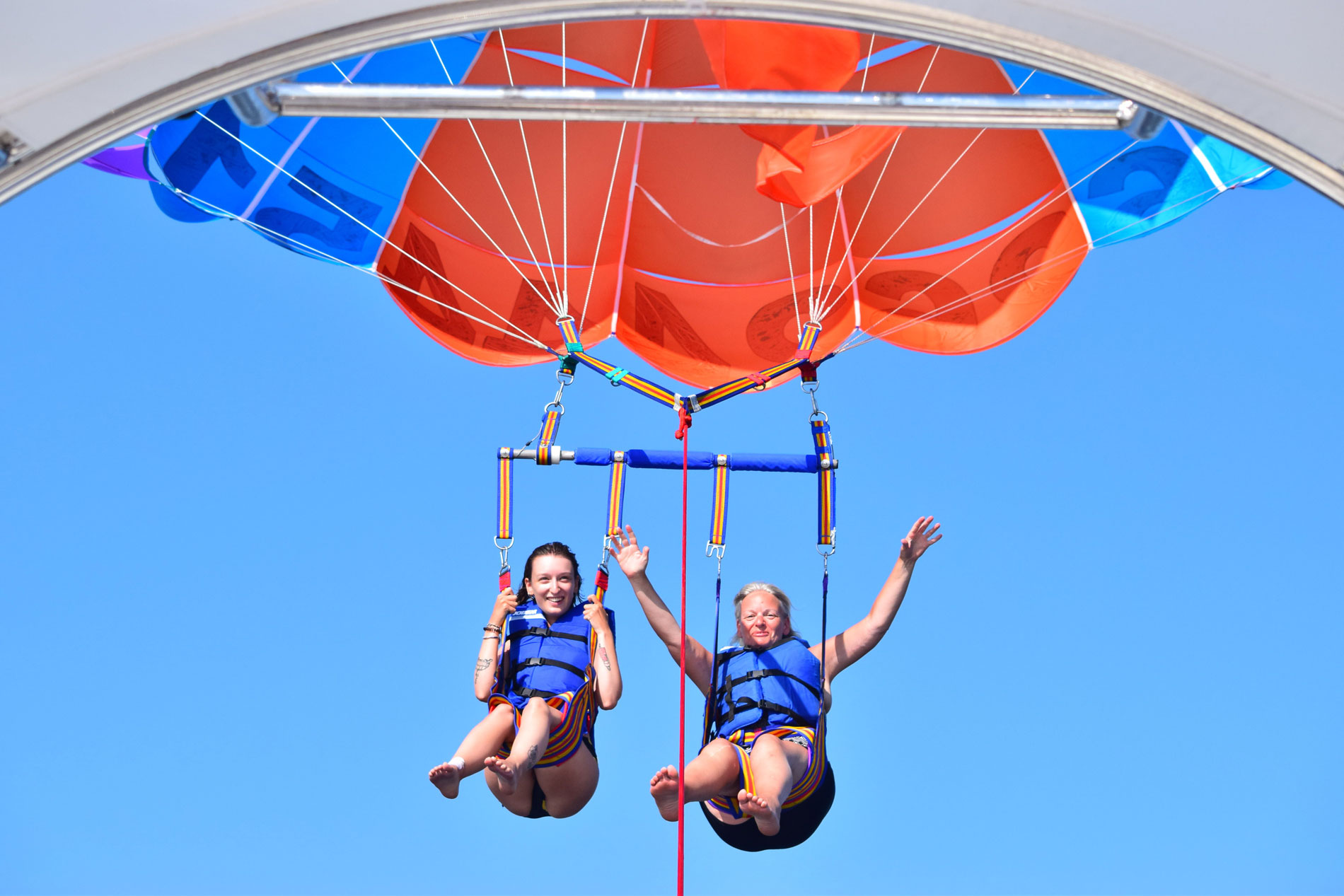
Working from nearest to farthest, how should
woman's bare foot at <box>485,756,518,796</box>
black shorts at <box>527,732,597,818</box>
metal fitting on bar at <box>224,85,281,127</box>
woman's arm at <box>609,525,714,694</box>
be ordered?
metal fitting on bar at <box>224,85,281,127</box> → woman's bare foot at <box>485,756,518,796</box> → black shorts at <box>527,732,597,818</box> → woman's arm at <box>609,525,714,694</box>

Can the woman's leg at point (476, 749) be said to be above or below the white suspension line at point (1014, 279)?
below

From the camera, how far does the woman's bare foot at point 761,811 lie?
3424 mm

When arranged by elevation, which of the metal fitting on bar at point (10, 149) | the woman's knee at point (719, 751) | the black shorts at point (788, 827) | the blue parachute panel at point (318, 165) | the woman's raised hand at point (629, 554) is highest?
the blue parachute panel at point (318, 165)

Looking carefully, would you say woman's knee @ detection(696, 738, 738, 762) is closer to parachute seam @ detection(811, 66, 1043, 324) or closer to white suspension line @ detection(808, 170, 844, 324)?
white suspension line @ detection(808, 170, 844, 324)

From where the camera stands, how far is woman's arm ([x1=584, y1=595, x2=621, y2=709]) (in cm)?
421

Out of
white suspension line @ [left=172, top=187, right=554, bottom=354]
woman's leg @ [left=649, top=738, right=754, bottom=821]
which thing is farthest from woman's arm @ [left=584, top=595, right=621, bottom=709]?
white suspension line @ [left=172, top=187, right=554, bottom=354]

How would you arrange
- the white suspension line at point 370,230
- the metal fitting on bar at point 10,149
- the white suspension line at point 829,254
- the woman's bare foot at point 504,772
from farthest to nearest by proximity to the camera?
the white suspension line at point 829,254 → the white suspension line at point 370,230 → the woman's bare foot at point 504,772 → the metal fitting on bar at point 10,149

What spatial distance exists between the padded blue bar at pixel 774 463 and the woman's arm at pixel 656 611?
479 millimetres

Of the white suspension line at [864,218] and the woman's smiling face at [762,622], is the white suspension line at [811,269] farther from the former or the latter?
the woman's smiling face at [762,622]

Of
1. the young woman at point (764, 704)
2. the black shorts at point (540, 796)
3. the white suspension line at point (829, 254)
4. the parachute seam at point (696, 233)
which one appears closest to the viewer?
the young woman at point (764, 704)

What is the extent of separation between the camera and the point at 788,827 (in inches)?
158

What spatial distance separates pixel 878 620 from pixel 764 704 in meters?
0.58

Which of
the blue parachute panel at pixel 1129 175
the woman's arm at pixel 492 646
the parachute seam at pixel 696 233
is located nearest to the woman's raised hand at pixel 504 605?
the woman's arm at pixel 492 646

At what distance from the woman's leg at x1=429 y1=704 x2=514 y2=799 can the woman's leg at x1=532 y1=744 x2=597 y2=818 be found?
0.19 meters
